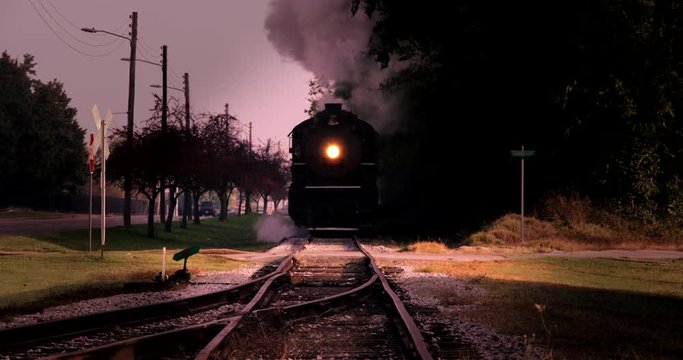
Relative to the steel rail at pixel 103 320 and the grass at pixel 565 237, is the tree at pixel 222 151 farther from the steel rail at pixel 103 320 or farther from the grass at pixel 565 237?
the steel rail at pixel 103 320

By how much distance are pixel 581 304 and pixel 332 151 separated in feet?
51.7

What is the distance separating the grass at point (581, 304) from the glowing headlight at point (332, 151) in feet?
27.1

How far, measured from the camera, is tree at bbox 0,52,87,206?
205 ft

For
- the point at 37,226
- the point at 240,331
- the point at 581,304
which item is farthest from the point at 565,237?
the point at 37,226

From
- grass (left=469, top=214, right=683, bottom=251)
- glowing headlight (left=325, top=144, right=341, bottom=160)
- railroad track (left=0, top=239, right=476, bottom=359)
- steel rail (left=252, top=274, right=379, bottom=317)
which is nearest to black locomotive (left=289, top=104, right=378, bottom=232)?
glowing headlight (left=325, top=144, right=341, bottom=160)

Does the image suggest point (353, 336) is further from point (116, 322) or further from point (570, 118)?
point (570, 118)

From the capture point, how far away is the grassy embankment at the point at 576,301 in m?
8.07

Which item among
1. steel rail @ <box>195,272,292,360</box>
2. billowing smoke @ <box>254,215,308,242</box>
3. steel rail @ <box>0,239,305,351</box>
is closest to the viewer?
steel rail @ <box>195,272,292,360</box>

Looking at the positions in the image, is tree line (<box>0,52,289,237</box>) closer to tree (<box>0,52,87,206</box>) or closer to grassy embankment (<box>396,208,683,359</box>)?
tree (<box>0,52,87,206</box>)

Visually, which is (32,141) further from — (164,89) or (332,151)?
(332,151)

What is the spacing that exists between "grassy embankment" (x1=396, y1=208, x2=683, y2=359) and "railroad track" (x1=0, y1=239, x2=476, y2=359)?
128cm

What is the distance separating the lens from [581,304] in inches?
454

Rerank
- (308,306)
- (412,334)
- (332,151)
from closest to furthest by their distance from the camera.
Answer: (412,334) < (308,306) < (332,151)

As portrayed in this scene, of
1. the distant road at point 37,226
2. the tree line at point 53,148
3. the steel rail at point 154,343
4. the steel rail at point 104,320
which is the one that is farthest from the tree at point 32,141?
the steel rail at point 154,343
